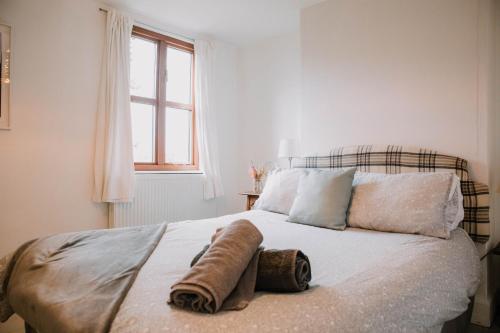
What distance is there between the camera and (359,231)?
1899 mm

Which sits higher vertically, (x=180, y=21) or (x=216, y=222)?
(x=180, y=21)

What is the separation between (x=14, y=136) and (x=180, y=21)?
197cm

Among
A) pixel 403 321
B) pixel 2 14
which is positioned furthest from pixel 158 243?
pixel 2 14

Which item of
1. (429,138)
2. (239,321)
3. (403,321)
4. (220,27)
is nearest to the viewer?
(239,321)

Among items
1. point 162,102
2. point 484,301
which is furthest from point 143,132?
point 484,301

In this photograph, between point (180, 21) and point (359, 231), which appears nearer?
point (359, 231)

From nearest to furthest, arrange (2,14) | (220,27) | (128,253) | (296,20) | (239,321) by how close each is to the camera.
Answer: (239,321) → (128,253) → (2,14) → (296,20) → (220,27)

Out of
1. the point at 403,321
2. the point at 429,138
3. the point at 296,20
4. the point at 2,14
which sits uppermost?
the point at 296,20

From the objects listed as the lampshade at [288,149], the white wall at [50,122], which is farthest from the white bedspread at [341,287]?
the white wall at [50,122]

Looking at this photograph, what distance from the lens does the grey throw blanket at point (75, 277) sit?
867 millimetres

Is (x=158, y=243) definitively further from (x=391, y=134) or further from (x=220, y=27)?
(x=220, y=27)

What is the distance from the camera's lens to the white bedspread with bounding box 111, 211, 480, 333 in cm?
79

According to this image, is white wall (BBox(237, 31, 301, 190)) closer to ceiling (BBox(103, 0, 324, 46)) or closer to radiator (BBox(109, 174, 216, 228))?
ceiling (BBox(103, 0, 324, 46))

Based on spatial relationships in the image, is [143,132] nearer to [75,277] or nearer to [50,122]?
[50,122]
